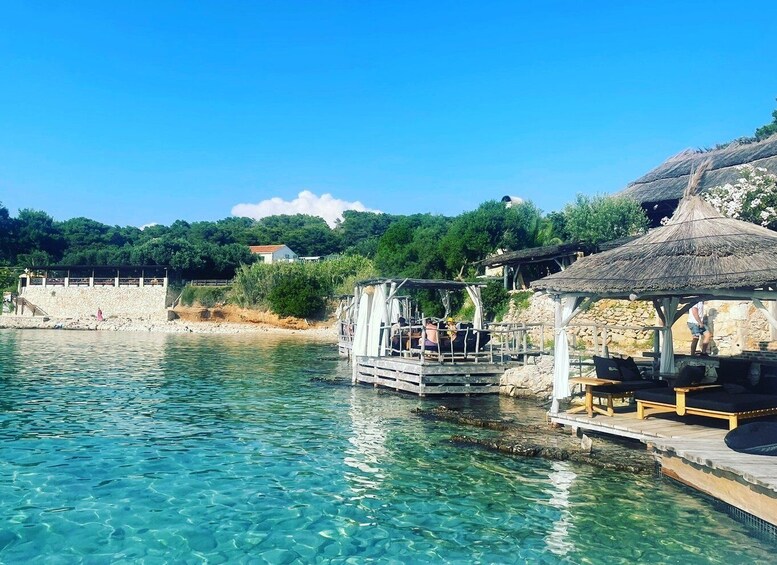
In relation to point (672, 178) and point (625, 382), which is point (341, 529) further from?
point (672, 178)

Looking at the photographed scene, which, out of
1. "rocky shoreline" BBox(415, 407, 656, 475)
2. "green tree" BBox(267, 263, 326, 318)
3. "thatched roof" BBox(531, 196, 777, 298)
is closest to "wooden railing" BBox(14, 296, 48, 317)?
"green tree" BBox(267, 263, 326, 318)

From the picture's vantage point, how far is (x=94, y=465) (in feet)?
31.5

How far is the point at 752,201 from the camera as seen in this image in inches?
931

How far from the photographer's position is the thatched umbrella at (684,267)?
31.4ft

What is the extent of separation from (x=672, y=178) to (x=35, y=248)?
232 ft

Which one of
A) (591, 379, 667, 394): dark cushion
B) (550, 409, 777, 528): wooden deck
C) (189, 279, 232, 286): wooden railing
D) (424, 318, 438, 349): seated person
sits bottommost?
(550, 409, 777, 528): wooden deck

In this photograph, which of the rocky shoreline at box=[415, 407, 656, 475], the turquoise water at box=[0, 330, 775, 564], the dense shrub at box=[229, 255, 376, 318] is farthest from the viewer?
the dense shrub at box=[229, 255, 376, 318]

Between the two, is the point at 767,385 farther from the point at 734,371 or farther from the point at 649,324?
the point at 649,324

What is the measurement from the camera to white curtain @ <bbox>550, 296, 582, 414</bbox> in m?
11.6

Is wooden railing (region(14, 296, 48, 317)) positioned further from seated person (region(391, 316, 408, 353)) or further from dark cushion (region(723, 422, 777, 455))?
dark cushion (region(723, 422, 777, 455))

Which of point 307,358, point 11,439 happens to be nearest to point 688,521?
point 11,439

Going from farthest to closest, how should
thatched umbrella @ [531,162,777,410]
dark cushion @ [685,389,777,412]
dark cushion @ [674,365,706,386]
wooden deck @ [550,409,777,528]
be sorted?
dark cushion @ [674,365,706,386]
thatched umbrella @ [531,162,777,410]
dark cushion @ [685,389,777,412]
wooden deck @ [550,409,777,528]

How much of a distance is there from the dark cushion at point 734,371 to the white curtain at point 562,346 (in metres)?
2.52

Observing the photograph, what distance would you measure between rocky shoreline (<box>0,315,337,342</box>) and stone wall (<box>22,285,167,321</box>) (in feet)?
9.97
